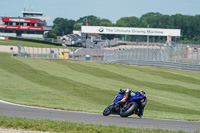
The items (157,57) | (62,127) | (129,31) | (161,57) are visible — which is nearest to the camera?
(62,127)

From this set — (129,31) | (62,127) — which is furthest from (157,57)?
(129,31)

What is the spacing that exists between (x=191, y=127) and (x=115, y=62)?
4205 cm

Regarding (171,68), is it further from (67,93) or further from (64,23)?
(64,23)

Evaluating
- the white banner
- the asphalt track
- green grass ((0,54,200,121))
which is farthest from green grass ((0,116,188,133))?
the white banner

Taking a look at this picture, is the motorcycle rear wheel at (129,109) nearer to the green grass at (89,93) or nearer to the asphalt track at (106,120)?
the asphalt track at (106,120)

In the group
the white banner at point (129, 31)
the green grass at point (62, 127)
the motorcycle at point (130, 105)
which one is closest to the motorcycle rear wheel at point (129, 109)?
the motorcycle at point (130, 105)

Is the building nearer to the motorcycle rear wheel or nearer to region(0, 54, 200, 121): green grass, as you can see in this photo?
region(0, 54, 200, 121): green grass

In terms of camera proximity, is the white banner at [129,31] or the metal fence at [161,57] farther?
the white banner at [129,31]

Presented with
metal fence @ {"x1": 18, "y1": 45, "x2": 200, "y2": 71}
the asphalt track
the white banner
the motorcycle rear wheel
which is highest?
the white banner

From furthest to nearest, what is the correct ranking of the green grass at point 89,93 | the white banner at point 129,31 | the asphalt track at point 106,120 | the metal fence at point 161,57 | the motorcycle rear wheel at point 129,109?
1. the white banner at point 129,31
2. the metal fence at point 161,57
3. the green grass at point 89,93
4. the motorcycle rear wheel at point 129,109
5. the asphalt track at point 106,120

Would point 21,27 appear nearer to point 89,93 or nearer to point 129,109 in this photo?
point 89,93

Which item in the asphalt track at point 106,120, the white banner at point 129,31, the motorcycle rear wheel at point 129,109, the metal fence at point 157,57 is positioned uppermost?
the white banner at point 129,31

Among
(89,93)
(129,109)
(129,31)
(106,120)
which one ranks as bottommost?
(89,93)

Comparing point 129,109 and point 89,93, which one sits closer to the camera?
point 129,109
